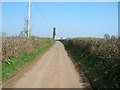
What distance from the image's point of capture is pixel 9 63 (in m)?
11.8

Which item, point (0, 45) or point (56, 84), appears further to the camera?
point (0, 45)

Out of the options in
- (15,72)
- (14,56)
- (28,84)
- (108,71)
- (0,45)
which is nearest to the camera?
(28,84)

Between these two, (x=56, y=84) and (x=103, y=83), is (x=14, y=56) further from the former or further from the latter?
(x=103, y=83)

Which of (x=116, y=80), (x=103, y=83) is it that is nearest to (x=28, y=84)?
(x=103, y=83)

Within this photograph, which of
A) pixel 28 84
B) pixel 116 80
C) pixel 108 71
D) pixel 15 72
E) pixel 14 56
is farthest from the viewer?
pixel 14 56

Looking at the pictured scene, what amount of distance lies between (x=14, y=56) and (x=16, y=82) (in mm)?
6025

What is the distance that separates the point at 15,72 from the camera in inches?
417

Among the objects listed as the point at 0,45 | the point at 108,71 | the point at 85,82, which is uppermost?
the point at 0,45

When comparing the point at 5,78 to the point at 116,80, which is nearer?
the point at 116,80

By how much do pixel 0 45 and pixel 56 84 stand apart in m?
5.47

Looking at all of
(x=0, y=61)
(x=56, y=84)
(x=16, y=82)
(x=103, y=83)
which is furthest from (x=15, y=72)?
(x=103, y=83)

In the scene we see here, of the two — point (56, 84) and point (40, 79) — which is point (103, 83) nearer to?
point (56, 84)

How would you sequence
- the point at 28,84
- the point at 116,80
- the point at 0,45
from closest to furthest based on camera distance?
the point at 116,80 → the point at 28,84 → the point at 0,45

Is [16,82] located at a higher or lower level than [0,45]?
lower
